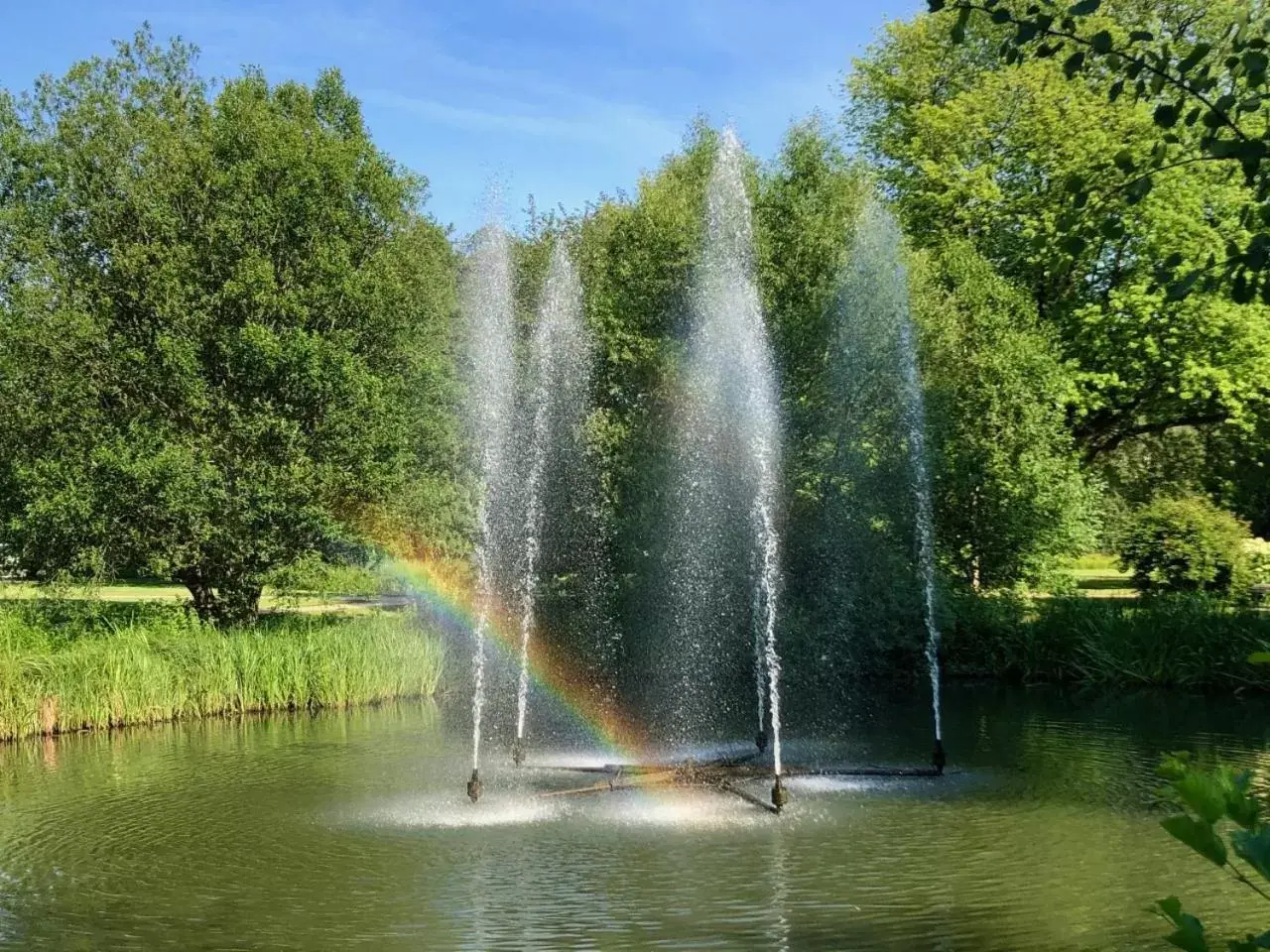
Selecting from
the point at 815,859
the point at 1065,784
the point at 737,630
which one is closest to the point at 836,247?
the point at 737,630

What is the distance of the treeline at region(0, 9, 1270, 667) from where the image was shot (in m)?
22.5

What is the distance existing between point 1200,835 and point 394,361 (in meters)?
24.8

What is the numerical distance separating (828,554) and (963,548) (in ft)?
18.7

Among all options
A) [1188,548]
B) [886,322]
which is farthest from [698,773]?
[1188,548]

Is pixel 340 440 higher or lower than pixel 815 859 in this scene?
higher

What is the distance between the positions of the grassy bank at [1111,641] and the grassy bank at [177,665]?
35.7 ft

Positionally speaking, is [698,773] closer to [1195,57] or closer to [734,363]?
[734,363]

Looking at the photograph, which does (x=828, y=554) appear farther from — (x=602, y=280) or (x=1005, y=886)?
(x=1005, y=886)

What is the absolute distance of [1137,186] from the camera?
4.04 metres

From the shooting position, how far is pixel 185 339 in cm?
2252

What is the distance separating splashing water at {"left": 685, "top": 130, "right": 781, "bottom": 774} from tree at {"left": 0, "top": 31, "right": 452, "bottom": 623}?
6.01 m

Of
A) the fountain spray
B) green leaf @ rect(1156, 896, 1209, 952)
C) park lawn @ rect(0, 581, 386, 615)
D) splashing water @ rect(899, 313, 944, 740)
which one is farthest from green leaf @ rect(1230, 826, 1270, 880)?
park lawn @ rect(0, 581, 386, 615)

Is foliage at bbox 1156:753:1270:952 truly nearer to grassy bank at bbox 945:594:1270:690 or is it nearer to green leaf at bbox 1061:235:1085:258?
green leaf at bbox 1061:235:1085:258

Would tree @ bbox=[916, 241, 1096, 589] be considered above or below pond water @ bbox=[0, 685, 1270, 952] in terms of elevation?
above
